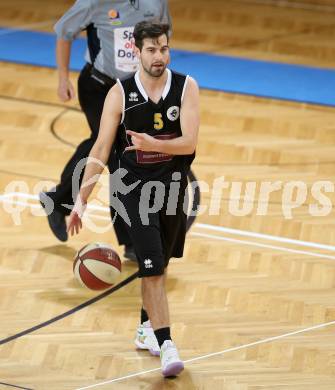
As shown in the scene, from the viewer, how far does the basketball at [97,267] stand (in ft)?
20.8

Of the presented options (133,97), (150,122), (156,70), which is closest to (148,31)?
(156,70)

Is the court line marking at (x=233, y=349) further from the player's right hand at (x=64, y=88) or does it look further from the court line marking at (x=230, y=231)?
the player's right hand at (x=64, y=88)

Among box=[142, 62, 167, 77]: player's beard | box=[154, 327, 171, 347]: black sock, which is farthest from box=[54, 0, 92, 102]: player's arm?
box=[154, 327, 171, 347]: black sock

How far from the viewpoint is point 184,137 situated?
18.5 feet

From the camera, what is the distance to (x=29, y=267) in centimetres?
707

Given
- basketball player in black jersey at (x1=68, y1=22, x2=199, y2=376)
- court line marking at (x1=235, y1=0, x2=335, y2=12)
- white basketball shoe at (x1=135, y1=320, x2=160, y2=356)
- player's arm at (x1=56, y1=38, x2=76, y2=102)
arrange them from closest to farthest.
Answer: basketball player in black jersey at (x1=68, y1=22, x2=199, y2=376), white basketball shoe at (x1=135, y1=320, x2=160, y2=356), player's arm at (x1=56, y1=38, x2=76, y2=102), court line marking at (x1=235, y1=0, x2=335, y2=12)

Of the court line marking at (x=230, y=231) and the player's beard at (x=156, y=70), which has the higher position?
the player's beard at (x=156, y=70)

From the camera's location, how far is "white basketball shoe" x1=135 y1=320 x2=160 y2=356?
593cm

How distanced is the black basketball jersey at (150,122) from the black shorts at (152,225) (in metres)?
0.10

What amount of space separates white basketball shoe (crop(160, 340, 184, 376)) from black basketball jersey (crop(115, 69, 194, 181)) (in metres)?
0.94

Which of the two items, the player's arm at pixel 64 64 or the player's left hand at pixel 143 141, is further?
the player's arm at pixel 64 64

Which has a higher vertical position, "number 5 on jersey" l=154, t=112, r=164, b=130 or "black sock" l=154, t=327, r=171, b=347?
"number 5 on jersey" l=154, t=112, r=164, b=130

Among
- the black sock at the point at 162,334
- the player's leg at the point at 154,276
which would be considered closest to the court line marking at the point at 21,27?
the player's leg at the point at 154,276

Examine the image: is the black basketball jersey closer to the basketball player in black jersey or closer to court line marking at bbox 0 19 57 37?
the basketball player in black jersey
